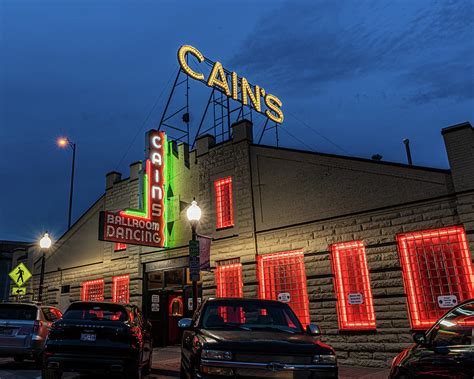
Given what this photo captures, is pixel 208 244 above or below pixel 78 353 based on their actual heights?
above

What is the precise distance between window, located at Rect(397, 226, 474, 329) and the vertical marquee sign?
902 centimetres

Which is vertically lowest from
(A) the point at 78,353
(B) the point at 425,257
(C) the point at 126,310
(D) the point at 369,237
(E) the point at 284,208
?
(A) the point at 78,353

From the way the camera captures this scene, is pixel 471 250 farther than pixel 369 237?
No

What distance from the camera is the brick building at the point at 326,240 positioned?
1036 cm

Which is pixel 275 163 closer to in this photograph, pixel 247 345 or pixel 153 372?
pixel 153 372

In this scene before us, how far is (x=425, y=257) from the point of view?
10578 mm

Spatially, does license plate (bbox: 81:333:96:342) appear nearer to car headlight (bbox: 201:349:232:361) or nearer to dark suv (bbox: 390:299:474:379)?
car headlight (bbox: 201:349:232:361)

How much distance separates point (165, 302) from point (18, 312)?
6884 millimetres

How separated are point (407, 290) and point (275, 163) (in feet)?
19.0

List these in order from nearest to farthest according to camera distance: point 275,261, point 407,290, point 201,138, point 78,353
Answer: point 78,353
point 407,290
point 275,261
point 201,138

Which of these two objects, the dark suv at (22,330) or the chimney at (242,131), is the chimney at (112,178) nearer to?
the chimney at (242,131)

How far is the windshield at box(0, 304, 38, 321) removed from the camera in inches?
415

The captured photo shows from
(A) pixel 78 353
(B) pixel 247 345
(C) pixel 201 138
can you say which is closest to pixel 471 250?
(B) pixel 247 345

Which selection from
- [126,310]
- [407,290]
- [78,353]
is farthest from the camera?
[407,290]
